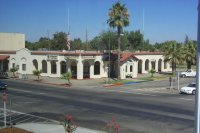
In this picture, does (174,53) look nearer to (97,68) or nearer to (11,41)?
(97,68)

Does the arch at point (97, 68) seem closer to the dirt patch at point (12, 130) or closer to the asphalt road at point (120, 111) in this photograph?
the asphalt road at point (120, 111)

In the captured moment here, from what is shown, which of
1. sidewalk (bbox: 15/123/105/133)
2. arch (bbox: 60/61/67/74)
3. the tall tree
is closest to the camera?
sidewalk (bbox: 15/123/105/133)

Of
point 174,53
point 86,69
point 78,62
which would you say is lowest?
point 86,69

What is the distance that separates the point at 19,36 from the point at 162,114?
76023 mm

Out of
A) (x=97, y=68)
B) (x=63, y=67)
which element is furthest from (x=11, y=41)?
(x=97, y=68)

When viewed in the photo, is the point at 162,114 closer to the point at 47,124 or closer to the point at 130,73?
the point at 47,124

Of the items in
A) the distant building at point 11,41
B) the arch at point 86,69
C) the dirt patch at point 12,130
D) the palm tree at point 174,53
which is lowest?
the dirt patch at point 12,130

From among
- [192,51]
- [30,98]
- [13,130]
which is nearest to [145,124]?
[13,130]

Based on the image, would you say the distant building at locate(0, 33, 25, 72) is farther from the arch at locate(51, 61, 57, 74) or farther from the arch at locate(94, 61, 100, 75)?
the arch at locate(94, 61, 100, 75)

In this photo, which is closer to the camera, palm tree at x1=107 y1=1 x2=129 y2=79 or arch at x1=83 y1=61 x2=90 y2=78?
palm tree at x1=107 y1=1 x2=129 y2=79

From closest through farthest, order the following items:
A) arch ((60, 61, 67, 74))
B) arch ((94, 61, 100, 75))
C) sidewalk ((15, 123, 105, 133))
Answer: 1. sidewalk ((15, 123, 105, 133))
2. arch ((94, 61, 100, 75))
3. arch ((60, 61, 67, 74))

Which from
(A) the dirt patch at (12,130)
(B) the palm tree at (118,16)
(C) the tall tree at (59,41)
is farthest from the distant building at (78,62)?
(C) the tall tree at (59,41)

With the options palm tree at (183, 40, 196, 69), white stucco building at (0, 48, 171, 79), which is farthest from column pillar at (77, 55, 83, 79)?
palm tree at (183, 40, 196, 69)

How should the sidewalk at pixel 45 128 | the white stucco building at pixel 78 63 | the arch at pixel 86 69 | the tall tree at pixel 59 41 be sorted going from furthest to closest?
the tall tree at pixel 59 41
the arch at pixel 86 69
the white stucco building at pixel 78 63
the sidewalk at pixel 45 128
